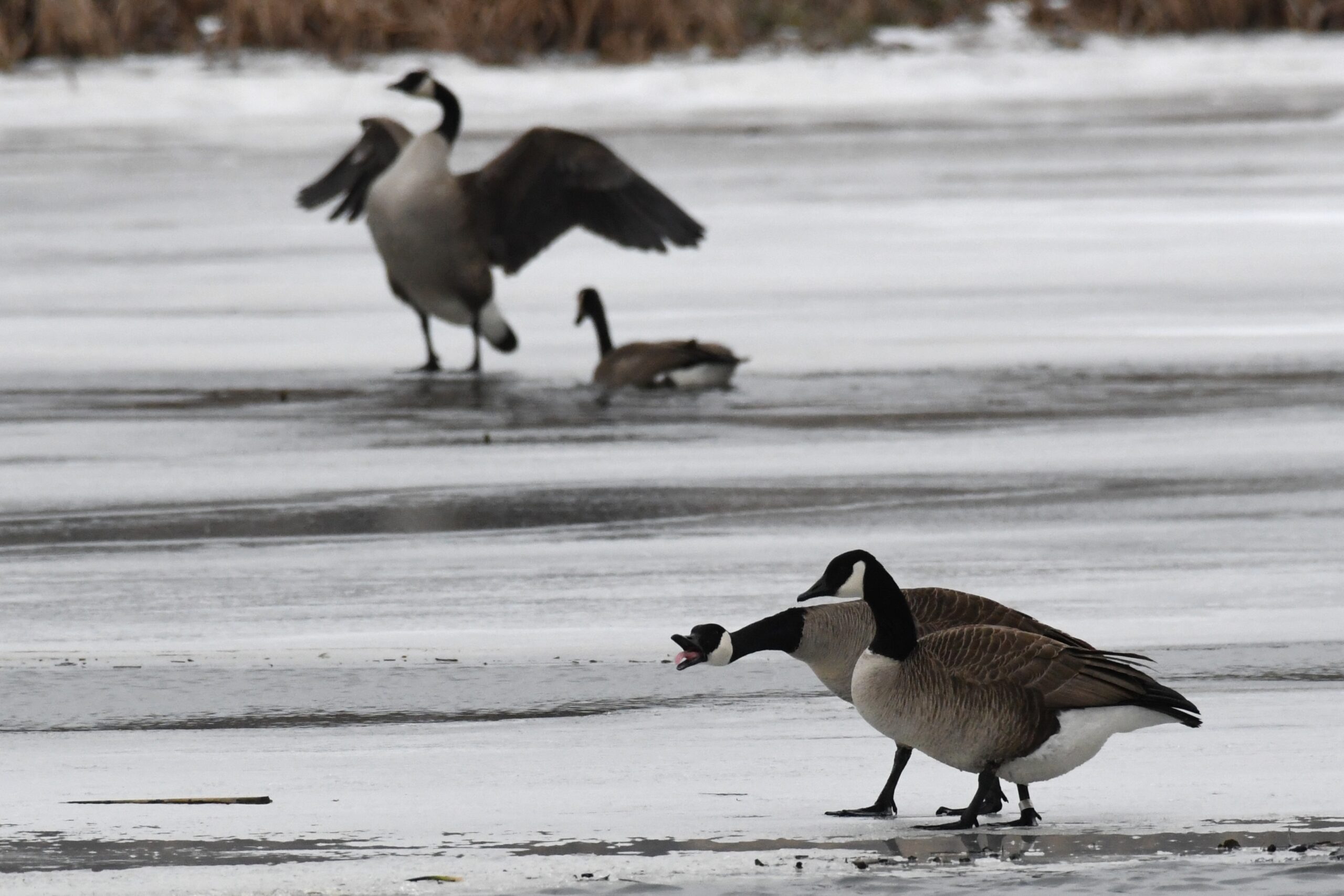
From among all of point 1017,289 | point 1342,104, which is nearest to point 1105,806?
point 1017,289

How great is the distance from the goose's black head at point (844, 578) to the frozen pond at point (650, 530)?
411mm

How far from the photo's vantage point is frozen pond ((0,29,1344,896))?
191 inches

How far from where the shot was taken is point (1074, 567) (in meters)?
7.49

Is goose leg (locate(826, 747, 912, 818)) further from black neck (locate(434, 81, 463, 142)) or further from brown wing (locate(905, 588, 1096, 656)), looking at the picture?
black neck (locate(434, 81, 463, 142))

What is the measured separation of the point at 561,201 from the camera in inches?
534

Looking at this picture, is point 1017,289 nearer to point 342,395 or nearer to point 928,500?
point 342,395

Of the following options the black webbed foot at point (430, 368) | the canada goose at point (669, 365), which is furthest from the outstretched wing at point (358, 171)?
the canada goose at point (669, 365)

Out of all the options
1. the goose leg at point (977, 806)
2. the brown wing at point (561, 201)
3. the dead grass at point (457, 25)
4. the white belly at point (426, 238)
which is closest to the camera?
the goose leg at point (977, 806)

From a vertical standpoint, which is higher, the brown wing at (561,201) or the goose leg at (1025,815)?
the brown wing at (561,201)

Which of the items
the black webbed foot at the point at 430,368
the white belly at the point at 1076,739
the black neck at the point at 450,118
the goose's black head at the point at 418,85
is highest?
the goose's black head at the point at 418,85

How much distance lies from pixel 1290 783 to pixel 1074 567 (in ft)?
7.91

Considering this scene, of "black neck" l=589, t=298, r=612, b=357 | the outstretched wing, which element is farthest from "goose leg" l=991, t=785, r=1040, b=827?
the outstretched wing

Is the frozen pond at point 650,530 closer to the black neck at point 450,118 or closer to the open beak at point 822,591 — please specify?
the open beak at point 822,591

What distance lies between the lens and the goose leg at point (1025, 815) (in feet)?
16.1
